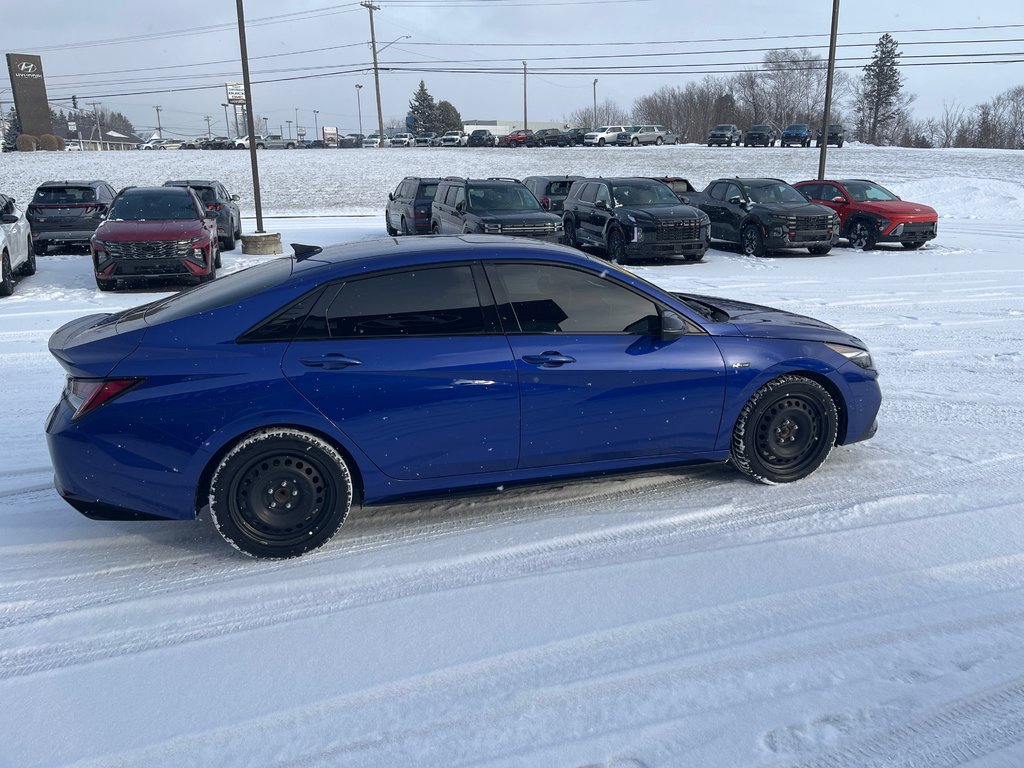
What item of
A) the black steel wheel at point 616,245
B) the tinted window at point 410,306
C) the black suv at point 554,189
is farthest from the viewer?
the black suv at point 554,189

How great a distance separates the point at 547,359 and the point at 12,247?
11.6 metres

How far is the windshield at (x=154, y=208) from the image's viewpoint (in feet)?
44.3

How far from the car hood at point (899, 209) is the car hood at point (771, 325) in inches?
537

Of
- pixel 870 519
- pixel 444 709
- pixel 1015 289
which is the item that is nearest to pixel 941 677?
pixel 870 519

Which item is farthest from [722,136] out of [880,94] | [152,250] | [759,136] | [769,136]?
[152,250]

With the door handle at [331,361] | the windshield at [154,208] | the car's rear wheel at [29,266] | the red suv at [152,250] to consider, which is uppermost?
the windshield at [154,208]

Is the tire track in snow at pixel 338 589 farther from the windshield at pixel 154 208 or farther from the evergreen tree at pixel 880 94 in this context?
the evergreen tree at pixel 880 94

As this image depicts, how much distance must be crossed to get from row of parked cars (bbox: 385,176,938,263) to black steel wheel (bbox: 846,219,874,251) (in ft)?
0.07

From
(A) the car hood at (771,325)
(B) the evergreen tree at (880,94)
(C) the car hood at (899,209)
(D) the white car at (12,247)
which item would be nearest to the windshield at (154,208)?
(D) the white car at (12,247)

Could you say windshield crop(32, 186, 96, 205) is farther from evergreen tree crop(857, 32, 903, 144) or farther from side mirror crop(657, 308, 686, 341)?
evergreen tree crop(857, 32, 903, 144)

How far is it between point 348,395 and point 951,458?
3.93 metres

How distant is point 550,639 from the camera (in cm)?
342

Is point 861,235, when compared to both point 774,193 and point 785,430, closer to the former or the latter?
point 774,193

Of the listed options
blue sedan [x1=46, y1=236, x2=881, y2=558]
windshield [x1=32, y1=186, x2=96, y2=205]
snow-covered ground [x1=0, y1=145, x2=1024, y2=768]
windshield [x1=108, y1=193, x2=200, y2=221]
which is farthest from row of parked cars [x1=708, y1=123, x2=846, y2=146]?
blue sedan [x1=46, y1=236, x2=881, y2=558]
